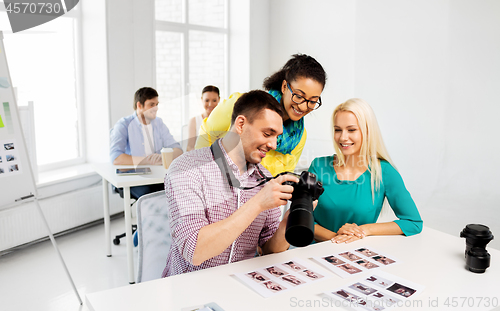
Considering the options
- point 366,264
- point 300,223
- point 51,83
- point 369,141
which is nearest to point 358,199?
point 369,141

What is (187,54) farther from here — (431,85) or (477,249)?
(477,249)

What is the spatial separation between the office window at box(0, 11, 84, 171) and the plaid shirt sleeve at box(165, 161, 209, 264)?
2744 millimetres

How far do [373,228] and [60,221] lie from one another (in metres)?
2.70

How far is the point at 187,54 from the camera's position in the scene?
189 inches

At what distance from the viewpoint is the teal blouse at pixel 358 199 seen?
181 centimetres

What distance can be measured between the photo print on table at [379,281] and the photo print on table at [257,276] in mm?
315

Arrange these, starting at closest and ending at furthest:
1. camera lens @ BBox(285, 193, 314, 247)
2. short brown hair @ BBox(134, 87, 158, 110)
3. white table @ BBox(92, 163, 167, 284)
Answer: camera lens @ BBox(285, 193, 314, 247) < white table @ BBox(92, 163, 167, 284) < short brown hair @ BBox(134, 87, 158, 110)

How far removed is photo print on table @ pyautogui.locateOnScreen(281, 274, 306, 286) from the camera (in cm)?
123

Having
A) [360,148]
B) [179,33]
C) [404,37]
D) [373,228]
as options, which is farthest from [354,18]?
[373,228]

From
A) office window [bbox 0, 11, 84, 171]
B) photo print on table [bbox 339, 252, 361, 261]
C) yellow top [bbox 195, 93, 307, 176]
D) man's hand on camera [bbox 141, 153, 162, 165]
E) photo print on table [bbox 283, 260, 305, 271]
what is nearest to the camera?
photo print on table [bbox 283, 260, 305, 271]

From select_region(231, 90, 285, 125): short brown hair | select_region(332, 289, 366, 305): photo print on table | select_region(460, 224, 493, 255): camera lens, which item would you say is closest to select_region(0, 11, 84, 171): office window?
select_region(231, 90, 285, 125): short brown hair

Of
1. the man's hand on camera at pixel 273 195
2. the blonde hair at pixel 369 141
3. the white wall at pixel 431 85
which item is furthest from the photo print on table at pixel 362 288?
the white wall at pixel 431 85

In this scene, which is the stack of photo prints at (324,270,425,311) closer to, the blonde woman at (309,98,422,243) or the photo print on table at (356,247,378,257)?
the photo print on table at (356,247,378,257)

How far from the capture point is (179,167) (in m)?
1.39
